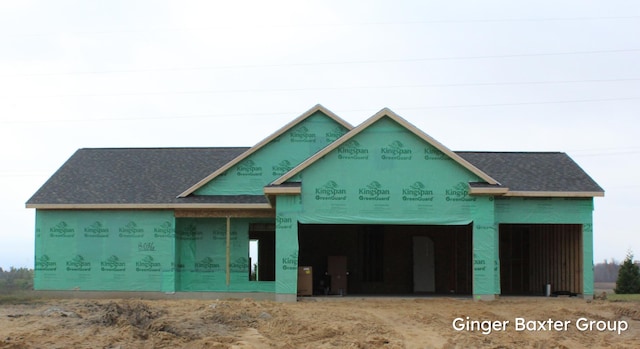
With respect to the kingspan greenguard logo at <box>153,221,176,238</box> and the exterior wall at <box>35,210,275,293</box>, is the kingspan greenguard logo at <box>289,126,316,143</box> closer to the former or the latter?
the exterior wall at <box>35,210,275,293</box>

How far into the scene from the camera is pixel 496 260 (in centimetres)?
2330

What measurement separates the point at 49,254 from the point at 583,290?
1745 centimetres

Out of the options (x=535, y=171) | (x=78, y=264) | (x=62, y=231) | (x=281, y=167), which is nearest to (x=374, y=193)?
(x=281, y=167)

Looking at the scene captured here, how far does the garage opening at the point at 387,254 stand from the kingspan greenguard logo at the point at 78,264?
312 inches

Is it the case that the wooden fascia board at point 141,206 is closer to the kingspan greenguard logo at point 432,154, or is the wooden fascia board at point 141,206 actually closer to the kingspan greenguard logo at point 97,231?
the kingspan greenguard logo at point 97,231

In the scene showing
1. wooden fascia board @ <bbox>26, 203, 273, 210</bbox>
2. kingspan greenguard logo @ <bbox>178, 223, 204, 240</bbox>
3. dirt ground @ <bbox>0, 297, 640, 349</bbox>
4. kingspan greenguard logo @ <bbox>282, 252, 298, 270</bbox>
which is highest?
wooden fascia board @ <bbox>26, 203, 273, 210</bbox>

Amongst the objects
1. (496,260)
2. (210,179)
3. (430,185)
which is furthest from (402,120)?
(210,179)

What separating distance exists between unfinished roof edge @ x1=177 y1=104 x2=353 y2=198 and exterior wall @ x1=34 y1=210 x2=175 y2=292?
129cm

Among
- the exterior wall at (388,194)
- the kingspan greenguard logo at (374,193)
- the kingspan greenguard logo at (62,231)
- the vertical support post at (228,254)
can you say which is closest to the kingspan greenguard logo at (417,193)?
the exterior wall at (388,194)

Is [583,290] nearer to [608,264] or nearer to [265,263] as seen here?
[265,263]

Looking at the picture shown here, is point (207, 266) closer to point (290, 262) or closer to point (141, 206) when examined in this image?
point (141, 206)

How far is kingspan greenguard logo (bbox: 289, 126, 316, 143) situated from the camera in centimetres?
2662

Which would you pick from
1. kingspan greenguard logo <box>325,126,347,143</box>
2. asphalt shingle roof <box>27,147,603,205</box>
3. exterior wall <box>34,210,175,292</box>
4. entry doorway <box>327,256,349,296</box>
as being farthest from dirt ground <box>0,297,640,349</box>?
kingspan greenguard logo <box>325,126,347,143</box>

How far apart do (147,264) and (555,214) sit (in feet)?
43.6
